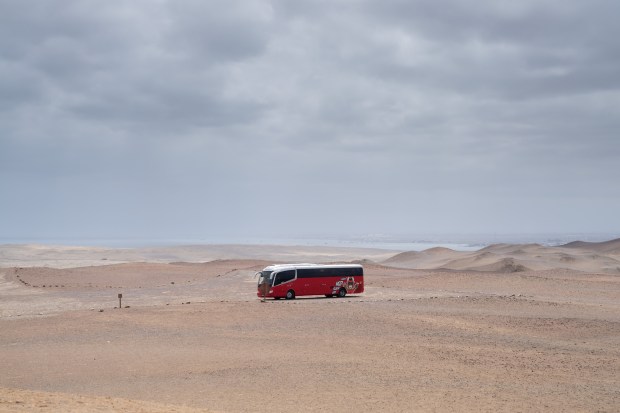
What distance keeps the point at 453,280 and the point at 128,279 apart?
3271 cm

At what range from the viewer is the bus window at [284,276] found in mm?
50125

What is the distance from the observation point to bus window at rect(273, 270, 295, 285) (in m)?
50.1

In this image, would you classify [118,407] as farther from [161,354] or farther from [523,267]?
[523,267]

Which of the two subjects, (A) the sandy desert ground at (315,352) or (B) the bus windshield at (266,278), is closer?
(A) the sandy desert ground at (315,352)

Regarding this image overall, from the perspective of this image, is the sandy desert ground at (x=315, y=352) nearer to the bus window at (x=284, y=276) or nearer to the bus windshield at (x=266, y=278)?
the bus windshield at (x=266, y=278)

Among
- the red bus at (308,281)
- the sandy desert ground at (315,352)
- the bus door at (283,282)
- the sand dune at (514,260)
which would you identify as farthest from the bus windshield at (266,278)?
the sand dune at (514,260)

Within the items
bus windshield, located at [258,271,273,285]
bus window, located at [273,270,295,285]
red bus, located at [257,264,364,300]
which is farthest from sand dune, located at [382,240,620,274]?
bus windshield, located at [258,271,273,285]

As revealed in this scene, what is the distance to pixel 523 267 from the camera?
271 feet

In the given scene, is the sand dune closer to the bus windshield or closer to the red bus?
the red bus

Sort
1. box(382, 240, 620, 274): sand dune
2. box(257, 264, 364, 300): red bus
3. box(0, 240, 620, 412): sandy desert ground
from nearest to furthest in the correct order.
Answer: box(0, 240, 620, 412): sandy desert ground
box(257, 264, 364, 300): red bus
box(382, 240, 620, 274): sand dune

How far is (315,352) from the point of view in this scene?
2653 cm

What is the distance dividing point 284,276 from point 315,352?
24060 mm

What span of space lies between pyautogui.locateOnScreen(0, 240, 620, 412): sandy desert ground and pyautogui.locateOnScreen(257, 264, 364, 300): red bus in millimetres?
1916

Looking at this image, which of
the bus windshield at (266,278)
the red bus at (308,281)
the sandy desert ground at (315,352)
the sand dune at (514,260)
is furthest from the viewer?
the sand dune at (514,260)
